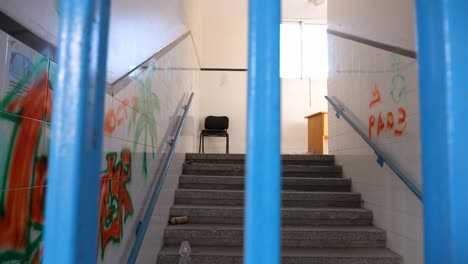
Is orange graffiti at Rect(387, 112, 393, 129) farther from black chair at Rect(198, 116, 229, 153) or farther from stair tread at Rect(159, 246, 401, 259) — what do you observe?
black chair at Rect(198, 116, 229, 153)

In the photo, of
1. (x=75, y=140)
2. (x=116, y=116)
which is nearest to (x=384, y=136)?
(x=116, y=116)

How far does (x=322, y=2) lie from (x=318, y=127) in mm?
2729

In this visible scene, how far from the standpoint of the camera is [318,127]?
4824mm

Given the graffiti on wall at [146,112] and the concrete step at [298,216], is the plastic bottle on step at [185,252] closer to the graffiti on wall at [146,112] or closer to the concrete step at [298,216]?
the concrete step at [298,216]

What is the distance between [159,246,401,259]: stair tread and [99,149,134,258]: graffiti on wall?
2.46 ft

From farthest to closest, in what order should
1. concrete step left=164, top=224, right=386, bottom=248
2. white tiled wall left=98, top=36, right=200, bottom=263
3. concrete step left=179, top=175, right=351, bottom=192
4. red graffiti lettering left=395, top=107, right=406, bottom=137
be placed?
1. concrete step left=179, top=175, right=351, bottom=192
2. concrete step left=164, top=224, right=386, bottom=248
3. red graffiti lettering left=395, top=107, right=406, bottom=137
4. white tiled wall left=98, top=36, right=200, bottom=263

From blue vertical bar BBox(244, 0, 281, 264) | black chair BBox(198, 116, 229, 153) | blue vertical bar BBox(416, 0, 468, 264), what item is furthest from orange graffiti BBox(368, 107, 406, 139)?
black chair BBox(198, 116, 229, 153)

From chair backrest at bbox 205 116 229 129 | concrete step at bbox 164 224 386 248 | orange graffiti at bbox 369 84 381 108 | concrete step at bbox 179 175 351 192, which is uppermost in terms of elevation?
chair backrest at bbox 205 116 229 129

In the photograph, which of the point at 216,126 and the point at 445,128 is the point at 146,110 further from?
the point at 216,126

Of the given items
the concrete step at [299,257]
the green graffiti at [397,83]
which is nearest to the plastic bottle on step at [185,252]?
the concrete step at [299,257]

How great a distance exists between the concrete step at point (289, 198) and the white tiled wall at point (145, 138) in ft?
0.61

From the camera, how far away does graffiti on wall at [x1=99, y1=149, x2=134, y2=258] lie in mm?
1432

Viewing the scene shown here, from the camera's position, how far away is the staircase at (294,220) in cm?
232

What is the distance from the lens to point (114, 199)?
1567 mm
